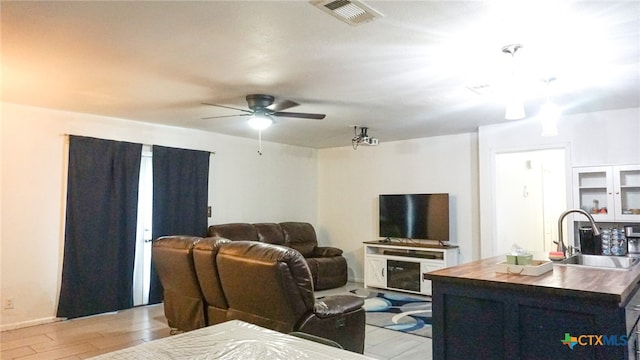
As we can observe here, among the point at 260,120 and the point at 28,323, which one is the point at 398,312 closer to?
the point at 260,120

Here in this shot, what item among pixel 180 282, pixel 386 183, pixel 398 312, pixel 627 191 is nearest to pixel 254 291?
pixel 180 282

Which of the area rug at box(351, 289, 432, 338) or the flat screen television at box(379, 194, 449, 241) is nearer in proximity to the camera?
the area rug at box(351, 289, 432, 338)

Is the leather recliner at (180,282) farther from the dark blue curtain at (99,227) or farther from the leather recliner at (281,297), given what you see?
the dark blue curtain at (99,227)

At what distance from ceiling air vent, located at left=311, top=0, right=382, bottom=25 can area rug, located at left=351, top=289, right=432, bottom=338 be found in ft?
10.2

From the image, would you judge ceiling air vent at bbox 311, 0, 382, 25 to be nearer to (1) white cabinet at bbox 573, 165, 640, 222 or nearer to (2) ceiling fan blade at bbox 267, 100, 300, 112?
(2) ceiling fan blade at bbox 267, 100, 300, 112

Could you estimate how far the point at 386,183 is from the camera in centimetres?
698

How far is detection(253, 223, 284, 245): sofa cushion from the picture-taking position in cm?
638

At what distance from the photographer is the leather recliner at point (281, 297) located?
9.53 feet

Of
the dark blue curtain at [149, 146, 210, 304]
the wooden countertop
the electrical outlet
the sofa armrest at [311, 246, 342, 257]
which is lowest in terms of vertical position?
the electrical outlet

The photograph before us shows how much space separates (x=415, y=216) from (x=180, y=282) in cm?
379

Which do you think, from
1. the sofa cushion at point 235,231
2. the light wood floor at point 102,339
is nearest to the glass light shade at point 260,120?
the sofa cushion at point 235,231

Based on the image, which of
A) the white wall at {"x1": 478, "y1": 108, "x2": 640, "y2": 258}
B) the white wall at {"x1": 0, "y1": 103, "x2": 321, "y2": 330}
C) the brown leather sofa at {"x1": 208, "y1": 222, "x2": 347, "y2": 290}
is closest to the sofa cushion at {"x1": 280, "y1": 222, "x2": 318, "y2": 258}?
the brown leather sofa at {"x1": 208, "y1": 222, "x2": 347, "y2": 290}

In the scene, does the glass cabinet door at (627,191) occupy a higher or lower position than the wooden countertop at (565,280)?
higher

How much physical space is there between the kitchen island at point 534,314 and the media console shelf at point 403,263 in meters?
3.37
